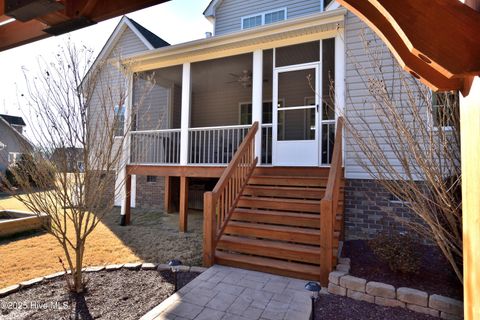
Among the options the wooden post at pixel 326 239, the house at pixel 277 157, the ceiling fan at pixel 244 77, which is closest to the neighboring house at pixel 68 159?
the house at pixel 277 157

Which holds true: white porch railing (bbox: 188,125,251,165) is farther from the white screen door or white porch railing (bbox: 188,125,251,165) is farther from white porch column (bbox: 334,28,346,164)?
white porch column (bbox: 334,28,346,164)

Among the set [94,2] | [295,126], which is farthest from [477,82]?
[295,126]

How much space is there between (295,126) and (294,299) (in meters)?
6.42

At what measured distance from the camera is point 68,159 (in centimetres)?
386

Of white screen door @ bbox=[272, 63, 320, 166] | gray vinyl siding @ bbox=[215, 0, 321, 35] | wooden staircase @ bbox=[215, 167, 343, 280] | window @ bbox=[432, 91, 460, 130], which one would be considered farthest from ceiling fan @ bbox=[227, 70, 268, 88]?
window @ bbox=[432, 91, 460, 130]

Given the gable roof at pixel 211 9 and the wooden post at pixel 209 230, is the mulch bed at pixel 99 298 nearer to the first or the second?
the wooden post at pixel 209 230

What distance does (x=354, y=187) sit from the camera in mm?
5781

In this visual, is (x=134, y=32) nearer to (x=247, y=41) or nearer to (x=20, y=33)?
(x=247, y=41)

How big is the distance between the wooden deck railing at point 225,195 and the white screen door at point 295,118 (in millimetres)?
691

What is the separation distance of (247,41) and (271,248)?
14.8 feet

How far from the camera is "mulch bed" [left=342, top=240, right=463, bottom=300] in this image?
3293 mm

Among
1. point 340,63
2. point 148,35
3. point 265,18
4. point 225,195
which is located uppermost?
point 265,18

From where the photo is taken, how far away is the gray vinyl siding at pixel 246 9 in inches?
396

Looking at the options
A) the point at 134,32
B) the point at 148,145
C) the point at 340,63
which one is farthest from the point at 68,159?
the point at 134,32
